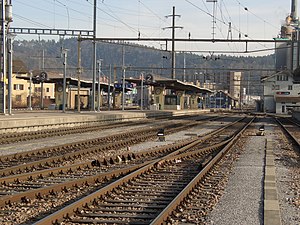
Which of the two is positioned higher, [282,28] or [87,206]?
[282,28]

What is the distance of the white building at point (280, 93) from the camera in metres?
106

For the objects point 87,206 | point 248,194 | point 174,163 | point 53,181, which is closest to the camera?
point 87,206

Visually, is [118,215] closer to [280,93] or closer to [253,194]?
[253,194]

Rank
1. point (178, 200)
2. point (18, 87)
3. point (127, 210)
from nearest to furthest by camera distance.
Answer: point (127, 210)
point (178, 200)
point (18, 87)

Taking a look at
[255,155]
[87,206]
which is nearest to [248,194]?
[87,206]

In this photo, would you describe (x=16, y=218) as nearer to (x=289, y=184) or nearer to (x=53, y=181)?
(x=53, y=181)

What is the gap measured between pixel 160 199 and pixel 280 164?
24.8 feet

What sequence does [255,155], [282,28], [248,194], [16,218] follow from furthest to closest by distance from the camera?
1. [282,28]
2. [255,155]
3. [248,194]
4. [16,218]

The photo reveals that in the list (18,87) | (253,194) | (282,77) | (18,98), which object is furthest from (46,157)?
(282,77)

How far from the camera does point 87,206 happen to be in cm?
854

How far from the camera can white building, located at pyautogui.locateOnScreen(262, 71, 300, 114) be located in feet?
347

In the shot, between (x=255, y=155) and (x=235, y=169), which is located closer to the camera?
(x=235, y=169)

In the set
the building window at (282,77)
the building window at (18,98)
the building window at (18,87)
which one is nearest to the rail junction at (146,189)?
the building window at (18,98)

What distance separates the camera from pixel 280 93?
112 metres
